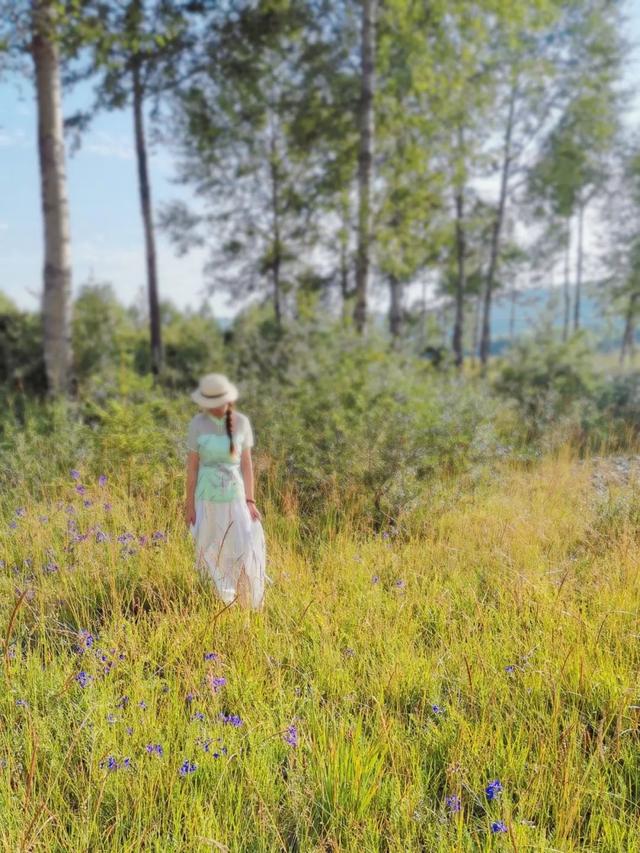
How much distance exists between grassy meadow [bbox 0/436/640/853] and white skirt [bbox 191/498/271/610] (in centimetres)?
17

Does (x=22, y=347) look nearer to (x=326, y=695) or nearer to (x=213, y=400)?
(x=213, y=400)

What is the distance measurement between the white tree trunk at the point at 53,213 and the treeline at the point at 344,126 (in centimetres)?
3

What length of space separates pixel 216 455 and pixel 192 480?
0.26m

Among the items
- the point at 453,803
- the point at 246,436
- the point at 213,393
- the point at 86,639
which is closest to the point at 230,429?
the point at 246,436

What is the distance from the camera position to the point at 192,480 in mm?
3666

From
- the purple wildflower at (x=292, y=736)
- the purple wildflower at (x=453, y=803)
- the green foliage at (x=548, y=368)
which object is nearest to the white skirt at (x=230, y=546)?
the purple wildflower at (x=292, y=736)

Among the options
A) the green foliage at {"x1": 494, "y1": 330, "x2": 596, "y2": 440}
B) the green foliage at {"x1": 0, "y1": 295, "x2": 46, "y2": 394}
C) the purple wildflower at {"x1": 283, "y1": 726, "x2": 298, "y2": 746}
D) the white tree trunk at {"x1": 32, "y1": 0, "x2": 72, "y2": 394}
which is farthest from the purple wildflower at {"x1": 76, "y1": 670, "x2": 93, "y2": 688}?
the green foliage at {"x1": 0, "y1": 295, "x2": 46, "y2": 394}

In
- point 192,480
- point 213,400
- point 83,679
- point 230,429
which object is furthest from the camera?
point 192,480

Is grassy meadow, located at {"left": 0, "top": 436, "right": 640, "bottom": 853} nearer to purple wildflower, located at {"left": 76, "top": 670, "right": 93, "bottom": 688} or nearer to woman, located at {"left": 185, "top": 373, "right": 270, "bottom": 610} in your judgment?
purple wildflower, located at {"left": 76, "top": 670, "right": 93, "bottom": 688}

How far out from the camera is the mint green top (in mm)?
3568

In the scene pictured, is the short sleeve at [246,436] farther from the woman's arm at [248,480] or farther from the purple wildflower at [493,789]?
the purple wildflower at [493,789]

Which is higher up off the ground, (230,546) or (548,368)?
(548,368)

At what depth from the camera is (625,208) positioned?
23.4 metres

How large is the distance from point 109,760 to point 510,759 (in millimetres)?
1494
